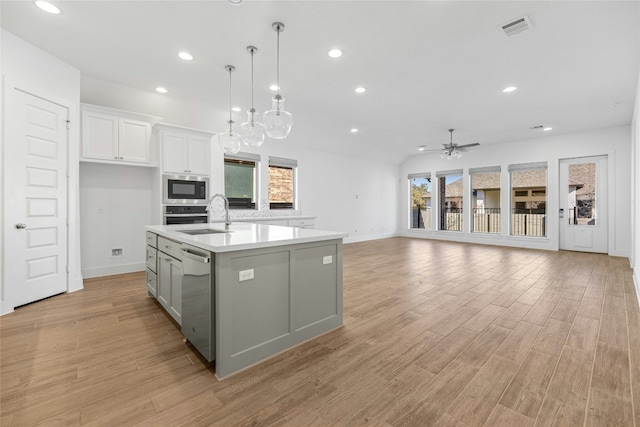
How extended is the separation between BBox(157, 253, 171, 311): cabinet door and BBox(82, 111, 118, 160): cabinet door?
2363 millimetres

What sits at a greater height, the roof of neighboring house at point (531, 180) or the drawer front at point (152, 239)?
the roof of neighboring house at point (531, 180)

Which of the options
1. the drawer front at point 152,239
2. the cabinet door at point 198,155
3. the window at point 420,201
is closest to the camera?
the drawer front at point 152,239

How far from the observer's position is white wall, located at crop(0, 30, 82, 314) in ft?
9.77

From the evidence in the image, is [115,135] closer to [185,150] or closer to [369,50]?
[185,150]

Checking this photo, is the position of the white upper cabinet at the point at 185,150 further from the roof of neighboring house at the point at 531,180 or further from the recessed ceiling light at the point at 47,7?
the roof of neighboring house at the point at 531,180

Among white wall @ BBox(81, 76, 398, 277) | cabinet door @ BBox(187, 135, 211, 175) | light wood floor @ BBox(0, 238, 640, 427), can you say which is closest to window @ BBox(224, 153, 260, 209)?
white wall @ BBox(81, 76, 398, 277)

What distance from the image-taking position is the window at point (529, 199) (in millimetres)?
7566

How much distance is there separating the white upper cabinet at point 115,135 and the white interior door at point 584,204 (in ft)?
30.8

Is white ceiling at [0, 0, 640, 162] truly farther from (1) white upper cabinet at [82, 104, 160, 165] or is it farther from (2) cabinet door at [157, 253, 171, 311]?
(2) cabinet door at [157, 253, 171, 311]

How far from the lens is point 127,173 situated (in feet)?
15.6

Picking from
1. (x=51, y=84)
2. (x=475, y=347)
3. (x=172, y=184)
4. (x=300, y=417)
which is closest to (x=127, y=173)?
(x=172, y=184)

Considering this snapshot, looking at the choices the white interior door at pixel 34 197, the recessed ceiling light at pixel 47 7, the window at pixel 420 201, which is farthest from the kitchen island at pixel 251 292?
the window at pixel 420 201

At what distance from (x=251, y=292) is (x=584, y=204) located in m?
8.55

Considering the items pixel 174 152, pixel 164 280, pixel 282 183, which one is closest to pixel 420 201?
pixel 282 183
